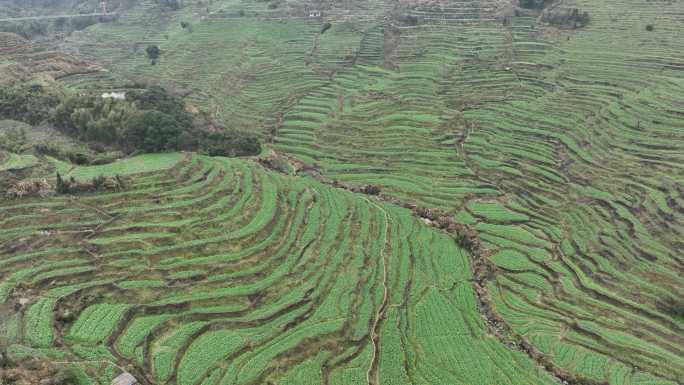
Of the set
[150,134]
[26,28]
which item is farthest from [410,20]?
[26,28]

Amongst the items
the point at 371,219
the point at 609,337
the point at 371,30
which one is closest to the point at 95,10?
the point at 371,30

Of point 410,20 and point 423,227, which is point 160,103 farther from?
point 410,20

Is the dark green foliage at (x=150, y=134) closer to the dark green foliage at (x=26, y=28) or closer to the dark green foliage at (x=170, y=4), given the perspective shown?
the dark green foliage at (x=26, y=28)

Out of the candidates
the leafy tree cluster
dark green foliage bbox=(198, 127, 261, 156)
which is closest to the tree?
the leafy tree cluster

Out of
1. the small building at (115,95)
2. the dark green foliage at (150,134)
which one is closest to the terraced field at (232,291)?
the dark green foliage at (150,134)

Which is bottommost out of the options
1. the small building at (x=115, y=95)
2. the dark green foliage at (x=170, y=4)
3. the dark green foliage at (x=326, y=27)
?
the small building at (x=115, y=95)

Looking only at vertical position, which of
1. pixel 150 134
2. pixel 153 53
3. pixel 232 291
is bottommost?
pixel 232 291
